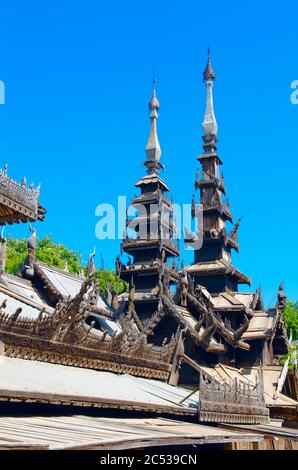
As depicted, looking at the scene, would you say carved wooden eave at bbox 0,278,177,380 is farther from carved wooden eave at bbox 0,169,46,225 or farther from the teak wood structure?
carved wooden eave at bbox 0,169,46,225

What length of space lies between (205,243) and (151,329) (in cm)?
995

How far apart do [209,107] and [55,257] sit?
1920cm

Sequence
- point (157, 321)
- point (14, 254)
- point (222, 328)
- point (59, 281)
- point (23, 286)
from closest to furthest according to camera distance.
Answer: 1. point (23, 286)
2. point (59, 281)
3. point (157, 321)
4. point (222, 328)
5. point (14, 254)

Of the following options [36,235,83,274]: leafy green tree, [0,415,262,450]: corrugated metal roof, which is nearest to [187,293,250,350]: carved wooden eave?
[0,415,262,450]: corrugated metal roof

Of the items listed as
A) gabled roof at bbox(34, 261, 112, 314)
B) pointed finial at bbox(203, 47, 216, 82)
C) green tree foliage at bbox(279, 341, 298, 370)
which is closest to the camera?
gabled roof at bbox(34, 261, 112, 314)

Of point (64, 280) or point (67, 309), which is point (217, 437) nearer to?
point (67, 309)

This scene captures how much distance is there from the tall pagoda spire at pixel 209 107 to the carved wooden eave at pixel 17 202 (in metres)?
22.1

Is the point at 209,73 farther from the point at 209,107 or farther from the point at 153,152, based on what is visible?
the point at 153,152

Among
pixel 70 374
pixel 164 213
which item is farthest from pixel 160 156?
pixel 70 374

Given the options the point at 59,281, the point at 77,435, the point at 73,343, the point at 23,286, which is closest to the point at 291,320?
the point at 59,281

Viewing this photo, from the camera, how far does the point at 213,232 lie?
31.3 metres

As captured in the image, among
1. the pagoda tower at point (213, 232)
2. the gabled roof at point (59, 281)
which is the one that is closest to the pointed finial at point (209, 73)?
the pagoda tower at point (213, 232)

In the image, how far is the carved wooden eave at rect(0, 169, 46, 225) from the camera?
13.1 metres

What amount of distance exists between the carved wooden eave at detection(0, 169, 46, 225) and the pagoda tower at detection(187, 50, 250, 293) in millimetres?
16397
